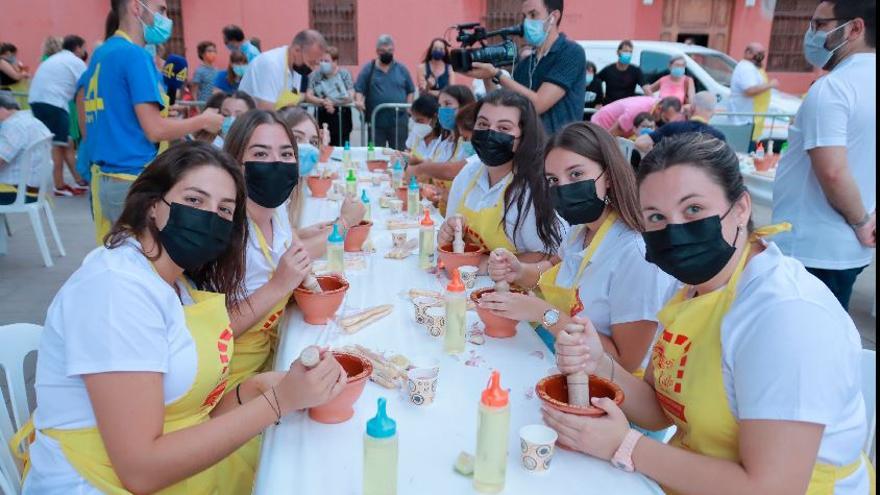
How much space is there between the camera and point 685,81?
923 cm

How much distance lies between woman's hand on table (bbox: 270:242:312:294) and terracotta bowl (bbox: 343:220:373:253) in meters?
A: 0.92

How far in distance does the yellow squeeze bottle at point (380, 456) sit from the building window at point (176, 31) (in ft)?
46.3

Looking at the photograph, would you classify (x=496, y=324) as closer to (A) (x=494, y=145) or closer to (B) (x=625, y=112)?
(A) (x=494, y=145)

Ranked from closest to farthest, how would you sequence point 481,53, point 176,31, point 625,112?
point 481,53, point 625,112, point 176,31

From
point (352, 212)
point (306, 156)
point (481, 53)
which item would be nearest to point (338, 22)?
point (481, 53)

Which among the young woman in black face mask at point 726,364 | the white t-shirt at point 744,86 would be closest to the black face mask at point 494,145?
the young woman in black face mask at point 726,364

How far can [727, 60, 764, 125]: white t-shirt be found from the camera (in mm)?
8602

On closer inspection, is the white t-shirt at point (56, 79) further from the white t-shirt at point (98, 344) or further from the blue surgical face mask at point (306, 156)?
the white t-shirt at point (98, 344)

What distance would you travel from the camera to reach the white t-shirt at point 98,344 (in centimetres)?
138

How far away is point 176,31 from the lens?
1377 centimetres

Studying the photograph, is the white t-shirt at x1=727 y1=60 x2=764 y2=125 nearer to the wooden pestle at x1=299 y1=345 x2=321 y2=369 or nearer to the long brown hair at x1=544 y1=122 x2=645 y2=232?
the long brown hair at x1=544 y1=122 x2=645 y2=232

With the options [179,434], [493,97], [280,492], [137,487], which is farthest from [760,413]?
[493,97]

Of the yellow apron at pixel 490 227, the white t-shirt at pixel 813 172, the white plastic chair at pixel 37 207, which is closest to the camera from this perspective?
the white t-shirt at pixel 813 172

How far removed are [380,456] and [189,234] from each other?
81 centimetres
